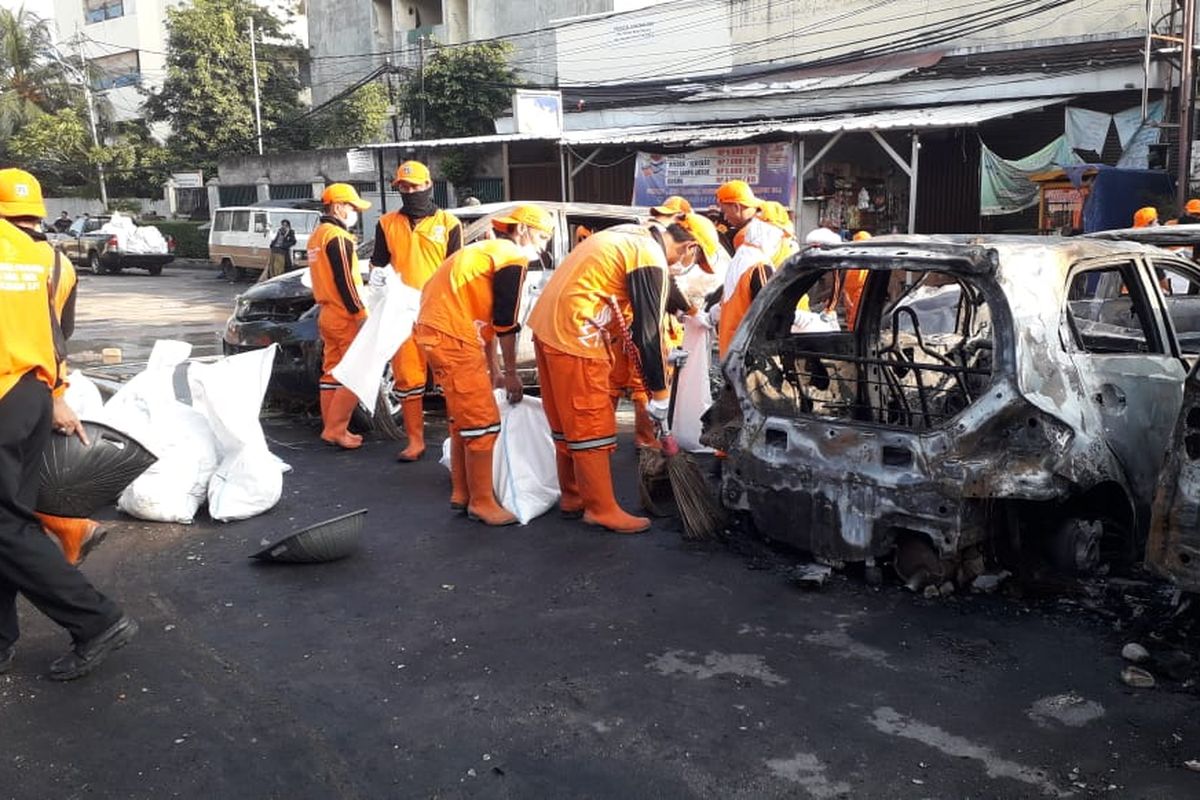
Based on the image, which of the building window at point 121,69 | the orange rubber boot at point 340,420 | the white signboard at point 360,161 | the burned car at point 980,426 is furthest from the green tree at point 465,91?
the building window at point 121,69

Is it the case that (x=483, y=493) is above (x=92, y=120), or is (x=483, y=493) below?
below

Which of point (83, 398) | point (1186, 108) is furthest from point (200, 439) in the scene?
point (1186, 108)

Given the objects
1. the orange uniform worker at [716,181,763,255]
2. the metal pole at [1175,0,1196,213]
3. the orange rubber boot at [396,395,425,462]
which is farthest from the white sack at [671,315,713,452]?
the metal pole at [1175,0,1196,213]

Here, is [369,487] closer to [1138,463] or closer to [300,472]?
[300,472]

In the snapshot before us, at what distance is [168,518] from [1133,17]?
55.8ft

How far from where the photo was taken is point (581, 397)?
5.23 m

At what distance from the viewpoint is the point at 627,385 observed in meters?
6.25

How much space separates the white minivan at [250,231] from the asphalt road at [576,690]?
746 inches

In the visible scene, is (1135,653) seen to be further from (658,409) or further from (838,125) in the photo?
(838,125)

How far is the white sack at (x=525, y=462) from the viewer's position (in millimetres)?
5711

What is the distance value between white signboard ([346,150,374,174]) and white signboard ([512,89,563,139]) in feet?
25.0

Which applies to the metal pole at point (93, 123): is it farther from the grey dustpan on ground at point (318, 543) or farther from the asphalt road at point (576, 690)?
the grey dustpan on ground at point (318, 543)

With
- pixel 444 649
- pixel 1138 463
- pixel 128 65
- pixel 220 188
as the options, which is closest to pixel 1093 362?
pixel 1138 463

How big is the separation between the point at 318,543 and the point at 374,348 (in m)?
2.29
